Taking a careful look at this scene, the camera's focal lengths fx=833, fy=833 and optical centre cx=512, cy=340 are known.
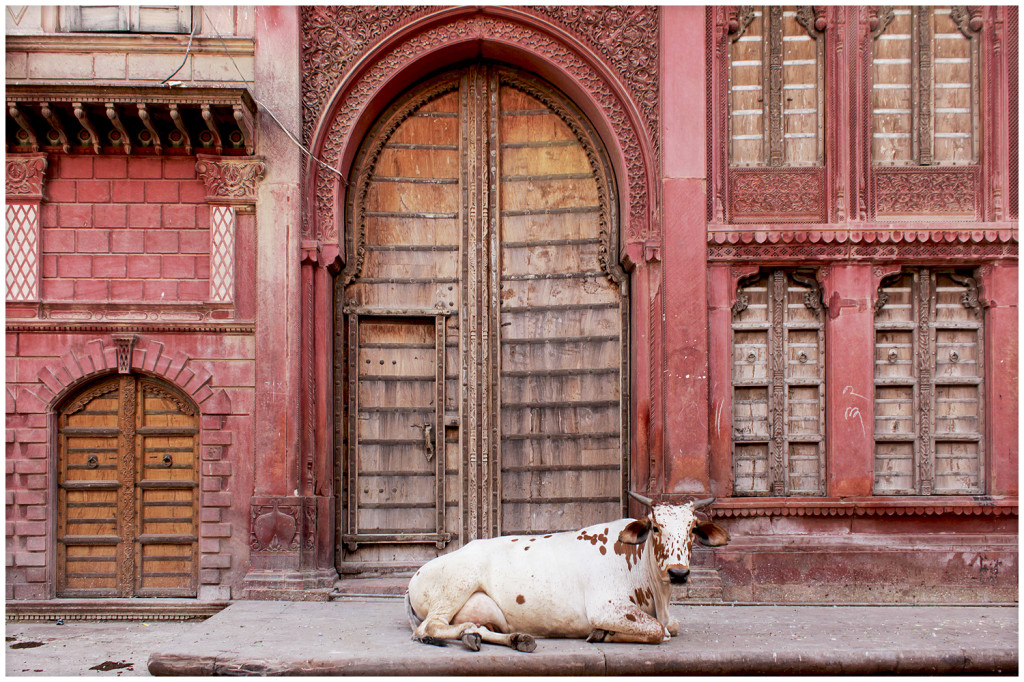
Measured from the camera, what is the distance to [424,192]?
8.73 metres

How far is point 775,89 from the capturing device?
8.20 meters

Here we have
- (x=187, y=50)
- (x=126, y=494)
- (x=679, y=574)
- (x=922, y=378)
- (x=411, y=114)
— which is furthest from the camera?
(x=411, y=114)

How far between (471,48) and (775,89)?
305cm

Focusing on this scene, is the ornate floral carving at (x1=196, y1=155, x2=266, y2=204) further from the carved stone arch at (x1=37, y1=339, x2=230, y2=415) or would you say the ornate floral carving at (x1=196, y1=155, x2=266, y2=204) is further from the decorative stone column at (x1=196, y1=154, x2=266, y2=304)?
the carved stone arch at (x1=37, y1=339, x2=230, y2=415)

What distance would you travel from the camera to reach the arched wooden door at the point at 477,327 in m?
8.46

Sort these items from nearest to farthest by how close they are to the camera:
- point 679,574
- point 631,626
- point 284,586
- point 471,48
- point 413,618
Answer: point 679,574 → point 631,626 → point 413,618 → point 284,586 → point 471,48

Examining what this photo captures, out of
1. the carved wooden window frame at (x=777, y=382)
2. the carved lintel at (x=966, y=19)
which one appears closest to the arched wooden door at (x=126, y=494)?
the carved wooden window frame at (x=777, y=382)

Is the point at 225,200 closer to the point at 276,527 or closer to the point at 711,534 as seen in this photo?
the point at 276,527

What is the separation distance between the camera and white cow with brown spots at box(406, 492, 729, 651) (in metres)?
5.84

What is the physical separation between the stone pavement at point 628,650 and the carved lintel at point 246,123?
4.30 m

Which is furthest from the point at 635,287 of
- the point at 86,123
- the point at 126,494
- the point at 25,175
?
the point at 25,175

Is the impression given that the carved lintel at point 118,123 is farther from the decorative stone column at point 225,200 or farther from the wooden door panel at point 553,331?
the wooden door panel at point 553,331

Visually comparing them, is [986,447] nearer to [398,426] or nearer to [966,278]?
[966,278]

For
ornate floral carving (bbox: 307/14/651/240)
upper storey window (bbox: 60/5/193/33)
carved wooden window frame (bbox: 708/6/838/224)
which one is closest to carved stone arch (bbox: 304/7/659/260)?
ornate floral carving (bbox: 307/14/651/240)
